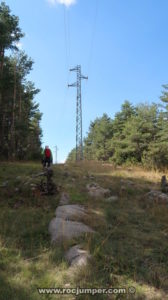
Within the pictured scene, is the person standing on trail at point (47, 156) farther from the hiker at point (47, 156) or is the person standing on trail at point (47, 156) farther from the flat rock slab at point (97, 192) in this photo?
the flat rock slab at point (97, 192)

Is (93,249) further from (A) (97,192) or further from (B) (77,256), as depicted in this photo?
(A) (97,192)

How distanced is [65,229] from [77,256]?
85cm

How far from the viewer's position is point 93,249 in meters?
3.38

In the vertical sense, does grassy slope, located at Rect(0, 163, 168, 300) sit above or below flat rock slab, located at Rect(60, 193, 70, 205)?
below

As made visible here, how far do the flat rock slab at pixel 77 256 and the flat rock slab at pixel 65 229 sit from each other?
41 centimetres

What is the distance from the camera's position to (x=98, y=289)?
8.16ft

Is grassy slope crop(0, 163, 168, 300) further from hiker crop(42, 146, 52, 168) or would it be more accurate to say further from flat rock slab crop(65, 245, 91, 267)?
hiker crop(42, 146, 52, 168)

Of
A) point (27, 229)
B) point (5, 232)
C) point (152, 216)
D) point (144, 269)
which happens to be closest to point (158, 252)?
point (144, 269)

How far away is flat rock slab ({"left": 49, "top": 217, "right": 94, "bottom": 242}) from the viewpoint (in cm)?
379

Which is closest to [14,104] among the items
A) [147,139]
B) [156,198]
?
[147,139]

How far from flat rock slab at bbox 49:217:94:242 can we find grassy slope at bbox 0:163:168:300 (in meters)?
0.15

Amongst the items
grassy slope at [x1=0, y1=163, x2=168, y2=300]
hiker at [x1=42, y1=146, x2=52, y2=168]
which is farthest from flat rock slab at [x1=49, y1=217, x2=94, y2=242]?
hiker at [x1=42, y1=146, x2=52, y2=168]

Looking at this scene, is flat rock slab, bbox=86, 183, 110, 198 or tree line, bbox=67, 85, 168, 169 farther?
tree line, bbox=67, 85, 168, 169

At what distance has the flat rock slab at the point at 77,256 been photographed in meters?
2.96
